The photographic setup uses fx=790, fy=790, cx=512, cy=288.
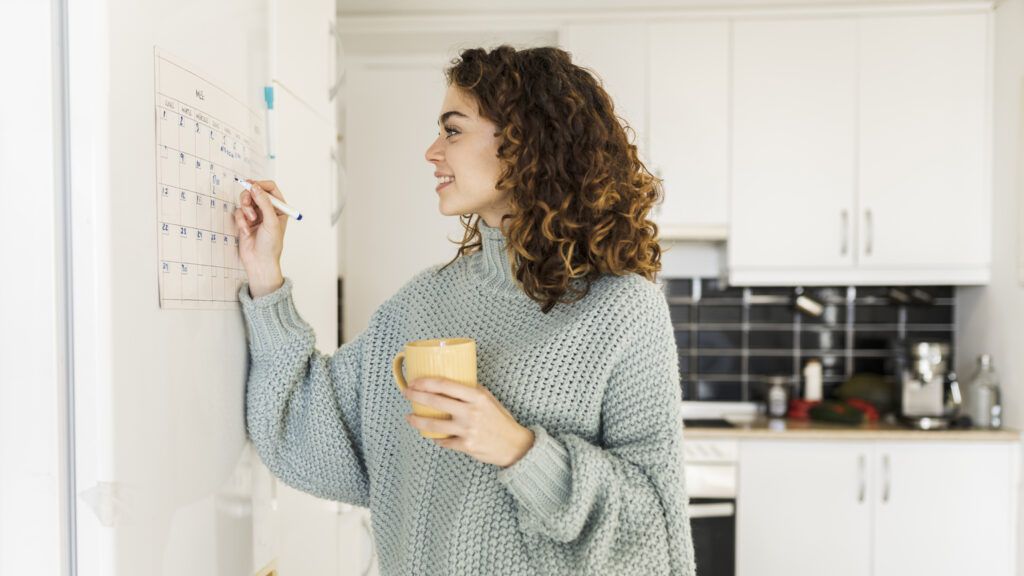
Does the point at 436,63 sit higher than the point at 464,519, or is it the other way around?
the point at 436,63

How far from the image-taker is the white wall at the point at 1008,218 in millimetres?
2666

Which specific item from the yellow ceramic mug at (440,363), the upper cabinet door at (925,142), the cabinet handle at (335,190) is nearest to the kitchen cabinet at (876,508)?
the upper cabinet door at (925,142)

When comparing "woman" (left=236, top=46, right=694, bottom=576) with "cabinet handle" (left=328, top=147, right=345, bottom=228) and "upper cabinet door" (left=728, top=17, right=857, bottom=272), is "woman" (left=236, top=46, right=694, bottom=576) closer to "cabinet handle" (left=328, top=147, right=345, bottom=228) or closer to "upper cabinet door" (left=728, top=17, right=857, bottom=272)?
"cabinet handle" (left=328, top=147, right=345, bottom=228)

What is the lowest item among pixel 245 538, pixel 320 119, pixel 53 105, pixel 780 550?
pixel 780 550

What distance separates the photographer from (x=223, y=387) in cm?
99

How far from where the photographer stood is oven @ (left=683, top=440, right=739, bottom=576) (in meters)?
2.67

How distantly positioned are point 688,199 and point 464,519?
6.81 ft

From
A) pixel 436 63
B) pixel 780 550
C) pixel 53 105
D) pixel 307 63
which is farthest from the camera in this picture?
pixel 436 63

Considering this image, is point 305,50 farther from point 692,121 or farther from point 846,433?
point 846,433

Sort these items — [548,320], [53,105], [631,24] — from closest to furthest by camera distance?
[53,105]
[548,320]
[631,24]

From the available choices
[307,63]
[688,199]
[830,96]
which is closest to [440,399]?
[307,63]

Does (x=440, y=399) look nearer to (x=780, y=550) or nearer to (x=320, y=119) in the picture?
(x=320, y=119)

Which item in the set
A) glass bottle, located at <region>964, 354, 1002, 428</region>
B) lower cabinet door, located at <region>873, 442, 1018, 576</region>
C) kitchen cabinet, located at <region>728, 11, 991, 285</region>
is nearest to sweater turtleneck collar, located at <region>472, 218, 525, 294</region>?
kitchen cabinet, located at <region>728, 11, 991, 285</region>

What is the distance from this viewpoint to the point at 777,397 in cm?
296
